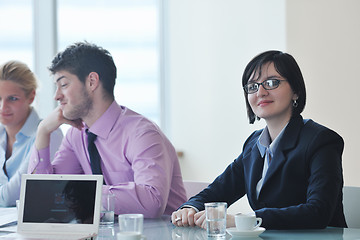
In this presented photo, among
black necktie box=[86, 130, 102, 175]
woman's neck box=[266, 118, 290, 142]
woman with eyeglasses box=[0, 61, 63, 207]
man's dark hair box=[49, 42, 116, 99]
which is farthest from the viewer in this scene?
woman with eyeglasses box=[0, 61, 63, 207]

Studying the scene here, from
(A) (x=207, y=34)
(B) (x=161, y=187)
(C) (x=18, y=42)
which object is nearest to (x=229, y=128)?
(A) (x=207, y=34)

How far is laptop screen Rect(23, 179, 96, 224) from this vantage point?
5.38 feet

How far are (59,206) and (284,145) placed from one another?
0.82 m

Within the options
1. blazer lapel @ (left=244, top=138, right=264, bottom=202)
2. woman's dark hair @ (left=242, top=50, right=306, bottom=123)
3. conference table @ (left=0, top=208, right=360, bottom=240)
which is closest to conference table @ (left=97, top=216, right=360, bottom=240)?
conference table @ (left=0, top=208, right=360, bottom=240)

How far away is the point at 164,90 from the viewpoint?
5074 millimetres

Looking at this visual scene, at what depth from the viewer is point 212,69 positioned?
4.47 meters

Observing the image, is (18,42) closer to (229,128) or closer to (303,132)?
(229,128)

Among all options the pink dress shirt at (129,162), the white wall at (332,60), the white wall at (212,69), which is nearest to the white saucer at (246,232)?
the pink dress shirt at (129,162)

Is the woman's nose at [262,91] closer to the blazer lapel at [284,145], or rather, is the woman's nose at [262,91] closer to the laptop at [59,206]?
the blazer lapel at [284,145]

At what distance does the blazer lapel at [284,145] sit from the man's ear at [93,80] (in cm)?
93

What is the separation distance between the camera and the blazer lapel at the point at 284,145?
6.30 feet

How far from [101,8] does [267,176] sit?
3.28 metres

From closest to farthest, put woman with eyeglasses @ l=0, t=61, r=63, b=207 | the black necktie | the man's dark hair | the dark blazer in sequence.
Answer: the dark blazer → the black necktie → the man's dark hair → woman with eyeglasses @ l=0, t=61, r=63, b=207

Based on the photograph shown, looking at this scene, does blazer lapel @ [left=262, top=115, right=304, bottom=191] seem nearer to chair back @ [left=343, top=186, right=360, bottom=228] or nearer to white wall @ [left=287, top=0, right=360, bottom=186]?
chair back @ [left=343, top=186, right=360, bottom=228]
